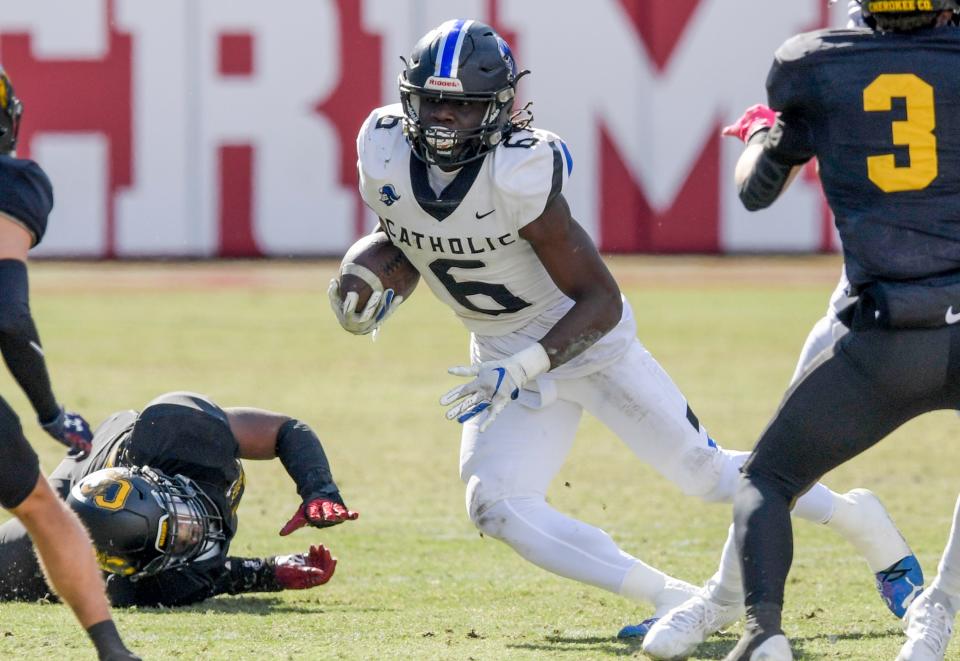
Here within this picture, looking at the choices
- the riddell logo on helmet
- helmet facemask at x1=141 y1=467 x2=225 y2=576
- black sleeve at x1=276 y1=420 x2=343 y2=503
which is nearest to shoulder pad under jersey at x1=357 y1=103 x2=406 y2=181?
the riddell logo on helmet

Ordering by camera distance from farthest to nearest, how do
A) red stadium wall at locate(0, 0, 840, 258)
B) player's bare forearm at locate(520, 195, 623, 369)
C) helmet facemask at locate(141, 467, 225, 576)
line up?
red stadium wall at locate(0, 0, 840, 258)
helmet facemask at locate(141, 467, 225, 576)
player's bare forearm at locate(520, 195, 623, 369)

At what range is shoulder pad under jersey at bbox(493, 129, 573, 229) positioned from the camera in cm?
436

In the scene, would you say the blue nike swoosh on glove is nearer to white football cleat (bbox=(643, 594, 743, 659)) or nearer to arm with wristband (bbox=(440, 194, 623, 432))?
arm with wristband (bbox=(440, 194, 623, 432))

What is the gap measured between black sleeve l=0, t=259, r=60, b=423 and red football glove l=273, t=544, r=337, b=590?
1437mm

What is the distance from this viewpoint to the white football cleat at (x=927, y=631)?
3.90 metres

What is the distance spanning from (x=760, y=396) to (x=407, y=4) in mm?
10346

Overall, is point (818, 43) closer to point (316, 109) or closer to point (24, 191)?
point (24, 191)

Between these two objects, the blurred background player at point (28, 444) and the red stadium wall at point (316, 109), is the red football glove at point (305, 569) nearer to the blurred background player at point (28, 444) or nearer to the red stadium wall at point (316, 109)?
the blurred background player at point (28, 444)

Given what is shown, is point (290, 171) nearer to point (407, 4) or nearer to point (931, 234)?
point (407, 4)

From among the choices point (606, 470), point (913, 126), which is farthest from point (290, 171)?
point (913, 126)

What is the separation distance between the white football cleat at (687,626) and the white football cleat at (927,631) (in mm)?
492

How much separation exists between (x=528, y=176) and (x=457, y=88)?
0.34m

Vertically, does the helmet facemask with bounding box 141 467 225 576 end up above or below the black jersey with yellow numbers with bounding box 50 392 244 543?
below

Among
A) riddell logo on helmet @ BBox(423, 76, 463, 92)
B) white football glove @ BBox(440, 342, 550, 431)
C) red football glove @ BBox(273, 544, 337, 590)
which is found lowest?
red football glove @ BBox(273, 544, 337, 590)
